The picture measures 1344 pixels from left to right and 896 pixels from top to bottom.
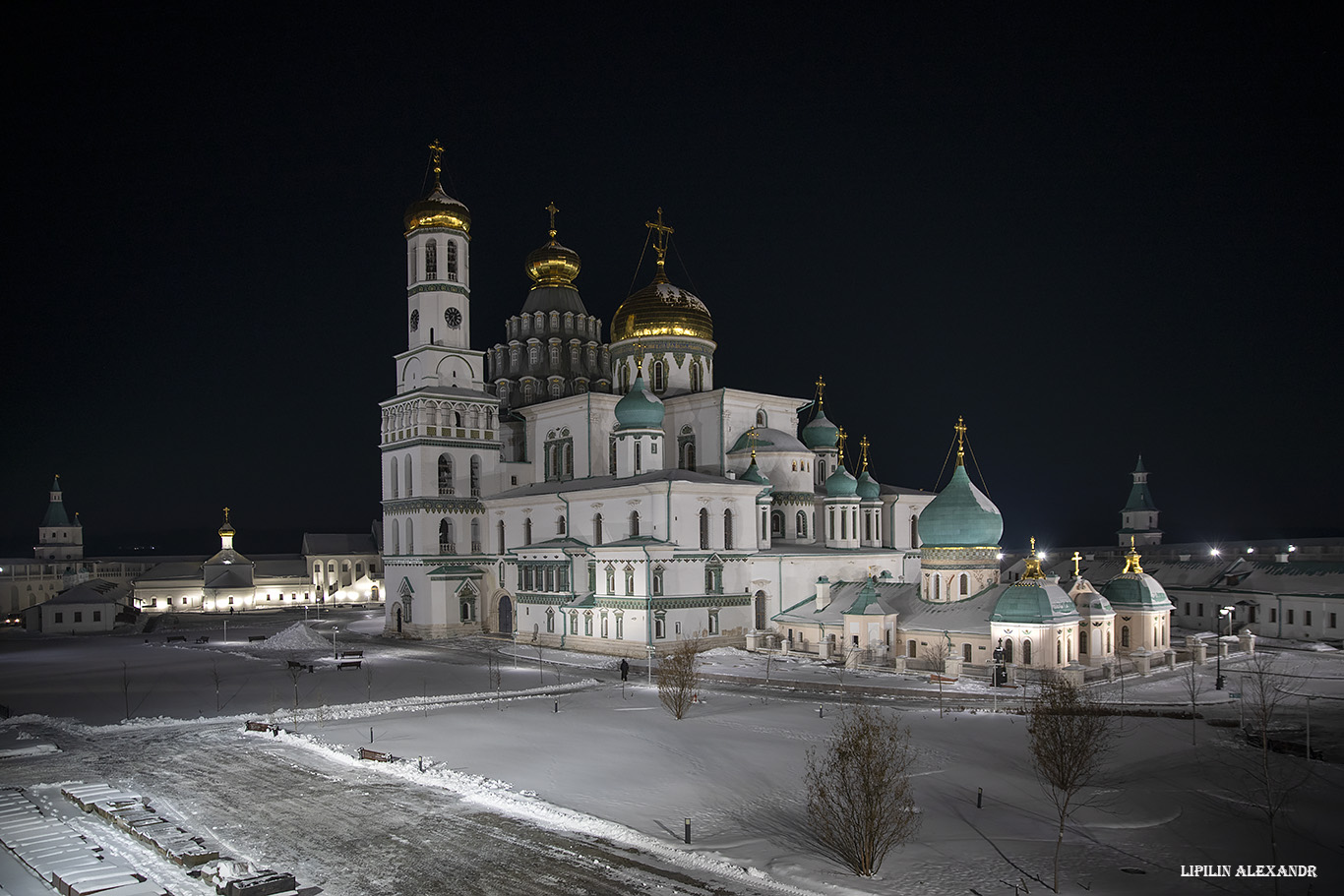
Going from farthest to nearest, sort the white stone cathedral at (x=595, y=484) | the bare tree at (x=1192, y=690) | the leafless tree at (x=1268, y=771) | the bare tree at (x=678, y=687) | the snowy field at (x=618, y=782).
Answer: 1. the white stone cathedral at (x=595, y=484)
2. the bare tree at (x=678, y=687)
3. the bare tree at (x=1192, y=690)
4. the leafless tree at (x=1268, y=771)
5. the snowy field at (x=618, y=782)

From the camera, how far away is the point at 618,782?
65.1 ft

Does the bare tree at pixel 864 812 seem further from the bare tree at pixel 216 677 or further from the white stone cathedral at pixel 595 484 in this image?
the white stone cathedral at pixel 595 484

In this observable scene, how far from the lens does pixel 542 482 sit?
5041 cm

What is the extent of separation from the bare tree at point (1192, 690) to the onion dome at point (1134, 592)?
2.10m

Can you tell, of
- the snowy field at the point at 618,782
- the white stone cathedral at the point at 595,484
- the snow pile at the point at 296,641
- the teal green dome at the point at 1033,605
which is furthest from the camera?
the snow pile at the point at 296,641

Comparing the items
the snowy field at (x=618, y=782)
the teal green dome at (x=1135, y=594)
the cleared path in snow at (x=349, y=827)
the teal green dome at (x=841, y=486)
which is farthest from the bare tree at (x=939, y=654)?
the cleared path in snow at (x=349, y=827)

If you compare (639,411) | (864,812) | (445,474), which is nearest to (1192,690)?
(864,812)

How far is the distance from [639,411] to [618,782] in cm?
2441

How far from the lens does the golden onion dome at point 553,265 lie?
2328 inches

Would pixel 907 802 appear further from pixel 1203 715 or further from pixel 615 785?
pixel 1203 715

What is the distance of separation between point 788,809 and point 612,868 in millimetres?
4099

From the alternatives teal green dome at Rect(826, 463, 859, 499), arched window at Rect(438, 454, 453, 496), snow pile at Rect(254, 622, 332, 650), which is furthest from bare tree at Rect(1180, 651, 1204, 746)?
snow pile at Rect(254, 622, 332, 650)

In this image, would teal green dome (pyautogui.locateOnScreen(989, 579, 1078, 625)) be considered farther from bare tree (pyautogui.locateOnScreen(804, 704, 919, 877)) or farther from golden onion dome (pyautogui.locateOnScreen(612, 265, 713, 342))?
golden onion dome (pyautogui.locateOnScreen(612, 265, 713, 342))

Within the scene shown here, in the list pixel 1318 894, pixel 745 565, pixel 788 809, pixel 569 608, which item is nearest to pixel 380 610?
pixel 569 608
